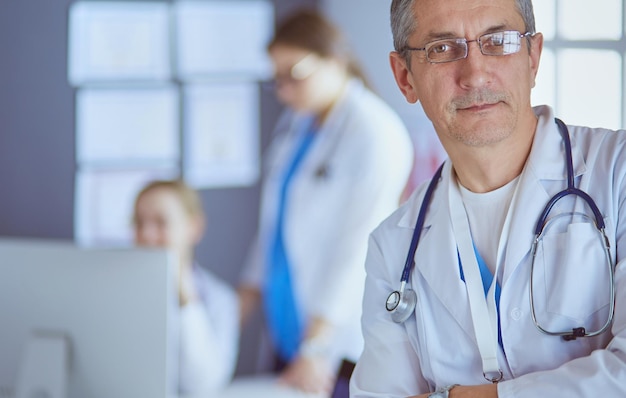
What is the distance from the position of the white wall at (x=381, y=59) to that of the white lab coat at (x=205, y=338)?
1.04m

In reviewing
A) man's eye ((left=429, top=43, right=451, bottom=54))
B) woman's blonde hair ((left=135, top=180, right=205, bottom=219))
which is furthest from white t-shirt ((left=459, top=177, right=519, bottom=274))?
woman's blonde hair ((left=135, top=180, right=205, bottom=219))

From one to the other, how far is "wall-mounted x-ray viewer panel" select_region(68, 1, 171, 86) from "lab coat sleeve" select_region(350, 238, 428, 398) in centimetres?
284

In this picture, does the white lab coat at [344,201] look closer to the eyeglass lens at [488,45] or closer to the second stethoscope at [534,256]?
the second stethoscope at [534,256]

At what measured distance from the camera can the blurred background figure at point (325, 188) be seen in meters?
2.98

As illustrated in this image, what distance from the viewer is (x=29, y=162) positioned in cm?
387

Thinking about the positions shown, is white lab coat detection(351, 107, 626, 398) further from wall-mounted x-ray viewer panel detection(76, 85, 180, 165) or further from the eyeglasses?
wall-mounted x-ray viewer panel detection(76, 85, 180, 165)

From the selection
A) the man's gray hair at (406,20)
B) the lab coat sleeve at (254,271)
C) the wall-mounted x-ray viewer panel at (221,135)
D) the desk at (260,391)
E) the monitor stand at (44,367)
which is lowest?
the desk at (260,391)

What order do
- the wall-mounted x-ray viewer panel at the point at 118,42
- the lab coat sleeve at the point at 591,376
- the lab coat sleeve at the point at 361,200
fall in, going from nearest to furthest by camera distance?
the lab coat sleeve at the point at 591,376 < the lab coat sleeve at the point at 361,200 < the wall-mounted x-ray viewer panel at the point at 118,42

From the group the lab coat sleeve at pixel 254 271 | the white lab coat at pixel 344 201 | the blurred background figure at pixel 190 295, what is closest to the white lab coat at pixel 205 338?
the blurred background figure at pixel 190 295

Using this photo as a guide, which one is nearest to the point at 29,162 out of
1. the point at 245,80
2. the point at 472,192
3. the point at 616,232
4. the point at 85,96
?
the point at 85,96

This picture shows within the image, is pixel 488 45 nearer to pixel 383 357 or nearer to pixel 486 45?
pixel 486 45

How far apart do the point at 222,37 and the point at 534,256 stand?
10.2 ft

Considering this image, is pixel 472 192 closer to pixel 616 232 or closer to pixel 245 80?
pixel 616 232

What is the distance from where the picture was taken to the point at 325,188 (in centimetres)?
317
